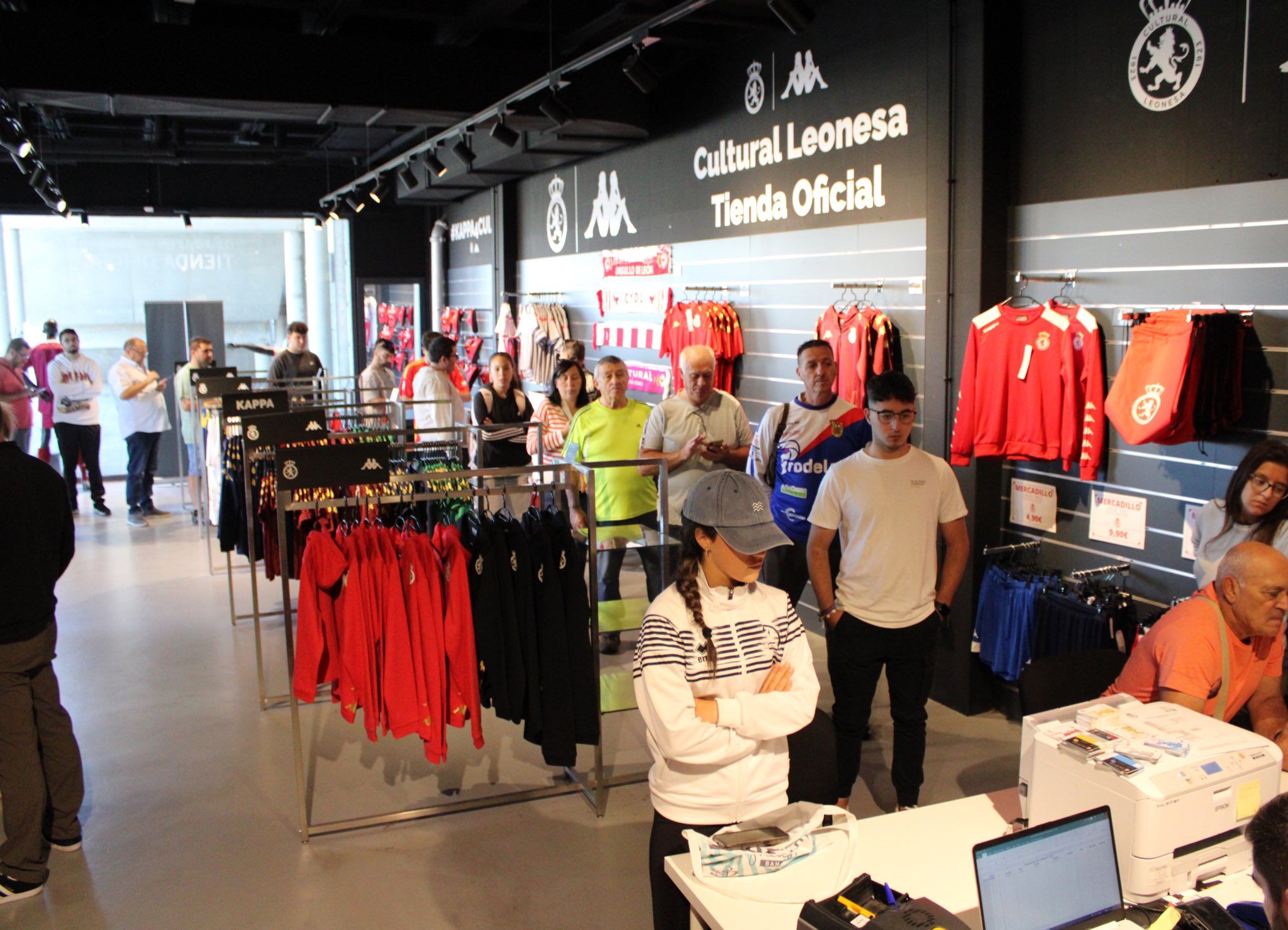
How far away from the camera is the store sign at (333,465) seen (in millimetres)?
3930

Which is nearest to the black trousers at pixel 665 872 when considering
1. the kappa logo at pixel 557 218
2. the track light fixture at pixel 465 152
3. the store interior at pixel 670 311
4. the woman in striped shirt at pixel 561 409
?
the store interior at pixel 670 311

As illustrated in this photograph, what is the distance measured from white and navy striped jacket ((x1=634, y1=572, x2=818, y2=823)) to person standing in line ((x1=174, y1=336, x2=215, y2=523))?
25.7 ft

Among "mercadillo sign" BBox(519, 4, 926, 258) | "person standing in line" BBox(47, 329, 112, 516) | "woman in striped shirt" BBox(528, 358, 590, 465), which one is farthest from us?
"person standing in line" BBox(47, 329, 112, 516)

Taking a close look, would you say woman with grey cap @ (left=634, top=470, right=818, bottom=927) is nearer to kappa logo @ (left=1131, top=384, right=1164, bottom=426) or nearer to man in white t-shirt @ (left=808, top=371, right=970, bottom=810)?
man in white t-shirt @ (left=808, top=371, right=970, bottom=810)

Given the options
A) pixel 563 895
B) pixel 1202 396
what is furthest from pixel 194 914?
pixel 1202 396

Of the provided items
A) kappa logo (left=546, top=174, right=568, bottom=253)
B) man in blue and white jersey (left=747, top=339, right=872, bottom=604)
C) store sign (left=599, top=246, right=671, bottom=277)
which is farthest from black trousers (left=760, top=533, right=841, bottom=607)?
kappa logo (left=546, top=174, right=568, bottom=253)

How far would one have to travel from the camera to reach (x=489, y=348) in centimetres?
1249

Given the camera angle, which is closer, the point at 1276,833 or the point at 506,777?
the point at 1276,833

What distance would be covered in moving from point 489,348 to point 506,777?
27.5ft

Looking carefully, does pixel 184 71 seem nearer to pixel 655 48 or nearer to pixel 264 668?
pixel 655 48

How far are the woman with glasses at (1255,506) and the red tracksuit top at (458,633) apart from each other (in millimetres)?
2607

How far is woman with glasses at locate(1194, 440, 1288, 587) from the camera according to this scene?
3.69 metres

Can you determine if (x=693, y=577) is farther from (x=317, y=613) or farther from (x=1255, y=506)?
(x=1255, y=506)

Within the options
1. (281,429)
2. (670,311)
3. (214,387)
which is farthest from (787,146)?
(214,387)
